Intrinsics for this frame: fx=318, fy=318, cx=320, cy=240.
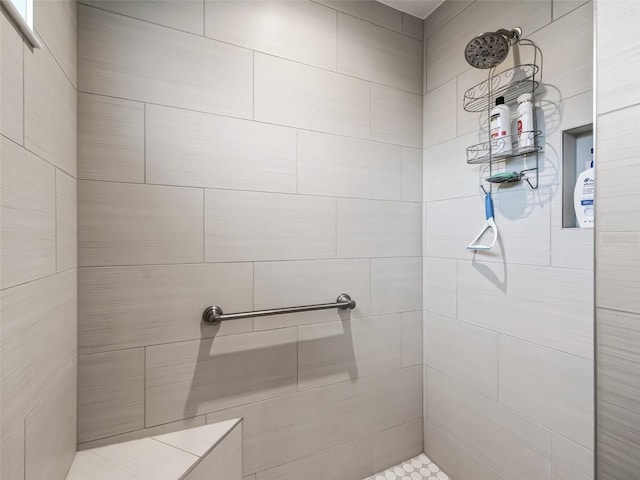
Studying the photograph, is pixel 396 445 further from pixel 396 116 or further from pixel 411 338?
pixel 396 116

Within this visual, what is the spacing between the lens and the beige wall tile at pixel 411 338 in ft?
4.89

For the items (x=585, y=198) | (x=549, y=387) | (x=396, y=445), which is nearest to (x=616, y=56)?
(x=585, y=198)

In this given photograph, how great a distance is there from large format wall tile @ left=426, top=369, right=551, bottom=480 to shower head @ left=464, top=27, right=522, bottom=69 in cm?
124

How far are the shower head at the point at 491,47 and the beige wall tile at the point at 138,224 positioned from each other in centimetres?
104

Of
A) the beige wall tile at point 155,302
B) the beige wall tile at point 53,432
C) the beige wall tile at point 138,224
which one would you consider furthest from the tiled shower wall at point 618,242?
the beige wall tile at point 53,432

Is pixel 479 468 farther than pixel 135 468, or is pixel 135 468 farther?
pixel 479 468

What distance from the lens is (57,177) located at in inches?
31.4

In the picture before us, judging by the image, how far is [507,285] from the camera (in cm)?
117

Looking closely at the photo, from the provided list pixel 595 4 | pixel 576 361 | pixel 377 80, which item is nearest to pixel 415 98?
pixel 377 80

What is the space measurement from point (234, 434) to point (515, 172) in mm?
1362

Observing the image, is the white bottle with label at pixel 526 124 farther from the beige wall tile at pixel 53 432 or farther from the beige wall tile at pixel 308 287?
the beige wall tile at pixel 53 432

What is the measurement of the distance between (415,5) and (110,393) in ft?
6.39

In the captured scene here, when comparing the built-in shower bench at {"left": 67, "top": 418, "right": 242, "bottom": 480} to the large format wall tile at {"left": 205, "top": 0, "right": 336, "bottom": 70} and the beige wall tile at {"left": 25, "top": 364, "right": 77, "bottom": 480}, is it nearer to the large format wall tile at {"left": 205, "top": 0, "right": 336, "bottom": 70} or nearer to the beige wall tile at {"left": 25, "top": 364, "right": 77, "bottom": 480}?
the beige wall tile at {"left": 25, "top": 364, "right": 77, "bottom": 480}

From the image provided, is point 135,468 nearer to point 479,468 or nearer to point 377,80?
point 479,468
